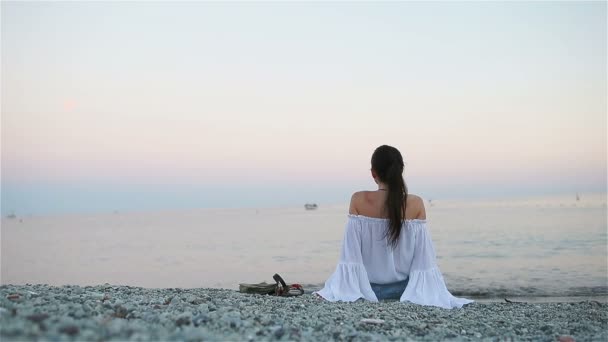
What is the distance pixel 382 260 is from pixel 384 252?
131 mm

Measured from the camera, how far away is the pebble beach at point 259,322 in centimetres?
339

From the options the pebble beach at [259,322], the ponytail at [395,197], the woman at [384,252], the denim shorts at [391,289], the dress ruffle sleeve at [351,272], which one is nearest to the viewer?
the pebble beach at [259,322]

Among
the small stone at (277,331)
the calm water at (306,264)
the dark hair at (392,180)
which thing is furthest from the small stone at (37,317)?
the calm water at (306,264)

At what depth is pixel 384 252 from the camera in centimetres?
695

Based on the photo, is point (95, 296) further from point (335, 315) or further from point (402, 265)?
point (402, 265)

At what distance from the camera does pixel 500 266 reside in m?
17.6

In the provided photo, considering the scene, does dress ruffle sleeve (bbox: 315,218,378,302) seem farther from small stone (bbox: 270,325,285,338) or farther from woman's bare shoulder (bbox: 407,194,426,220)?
small stone (bbox: 270,325,285,338)

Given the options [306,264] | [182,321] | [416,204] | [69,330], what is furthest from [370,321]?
[306,264]

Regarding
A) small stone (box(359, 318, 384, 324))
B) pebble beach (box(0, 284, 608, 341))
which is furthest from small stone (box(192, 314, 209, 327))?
small stone (box(359, 318, 384, 324))

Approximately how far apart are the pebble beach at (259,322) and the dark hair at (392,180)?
109 centimetres

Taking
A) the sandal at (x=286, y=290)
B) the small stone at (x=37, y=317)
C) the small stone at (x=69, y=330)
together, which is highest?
the small stone at (x=37, y=317)

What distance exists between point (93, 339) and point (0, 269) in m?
20.3

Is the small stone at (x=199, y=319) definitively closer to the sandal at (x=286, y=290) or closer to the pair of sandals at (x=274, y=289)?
the sandal at (x=286, y=290)

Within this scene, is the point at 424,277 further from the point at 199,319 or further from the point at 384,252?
the point at 199,319
